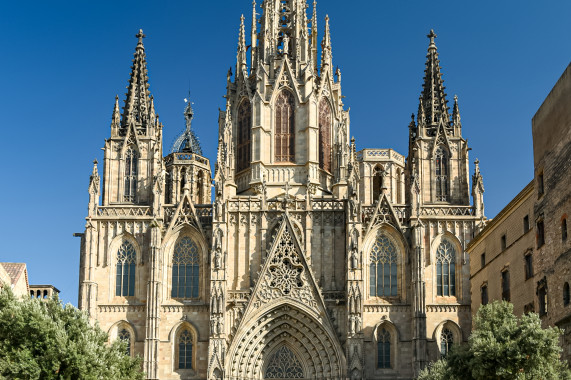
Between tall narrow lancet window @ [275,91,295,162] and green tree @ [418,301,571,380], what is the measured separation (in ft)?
96.1

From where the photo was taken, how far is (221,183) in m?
67.7

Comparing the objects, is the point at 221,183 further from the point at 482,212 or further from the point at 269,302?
the point at 482,212

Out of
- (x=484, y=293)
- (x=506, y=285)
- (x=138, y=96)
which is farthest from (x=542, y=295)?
Result: (x=138, y=96)

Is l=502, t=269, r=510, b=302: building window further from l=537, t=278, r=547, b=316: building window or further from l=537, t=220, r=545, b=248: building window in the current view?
l=537, t=220, r=545, b=248: building window

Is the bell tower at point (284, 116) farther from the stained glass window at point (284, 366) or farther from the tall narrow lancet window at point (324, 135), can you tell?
the stained glass window at point (284, 366)

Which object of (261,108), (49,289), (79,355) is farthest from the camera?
(49,289)

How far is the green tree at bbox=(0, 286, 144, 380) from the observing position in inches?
1781

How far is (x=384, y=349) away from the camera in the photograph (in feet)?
216

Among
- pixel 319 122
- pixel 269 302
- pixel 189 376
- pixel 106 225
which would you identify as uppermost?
pixel 319 122

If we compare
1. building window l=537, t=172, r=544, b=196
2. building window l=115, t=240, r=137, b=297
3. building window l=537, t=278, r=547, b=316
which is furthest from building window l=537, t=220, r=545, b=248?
building window l=115, t=240, r=137, b=297

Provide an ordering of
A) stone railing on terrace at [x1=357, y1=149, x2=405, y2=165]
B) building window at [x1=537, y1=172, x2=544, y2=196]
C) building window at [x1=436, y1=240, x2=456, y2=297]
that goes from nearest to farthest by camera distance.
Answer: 1. building window at [x1=537, y1=172, x2=544, y2=196]
2. building window at [x1=436, y1=240, x2=456, y2=297]
3. stone railing on terrace at [x1=357, y1=149, x2=405, y2=165]

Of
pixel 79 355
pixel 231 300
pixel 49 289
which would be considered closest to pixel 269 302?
pixel 231 300

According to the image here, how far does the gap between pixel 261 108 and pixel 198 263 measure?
13.5 meters

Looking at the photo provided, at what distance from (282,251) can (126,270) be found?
38.4 ft
